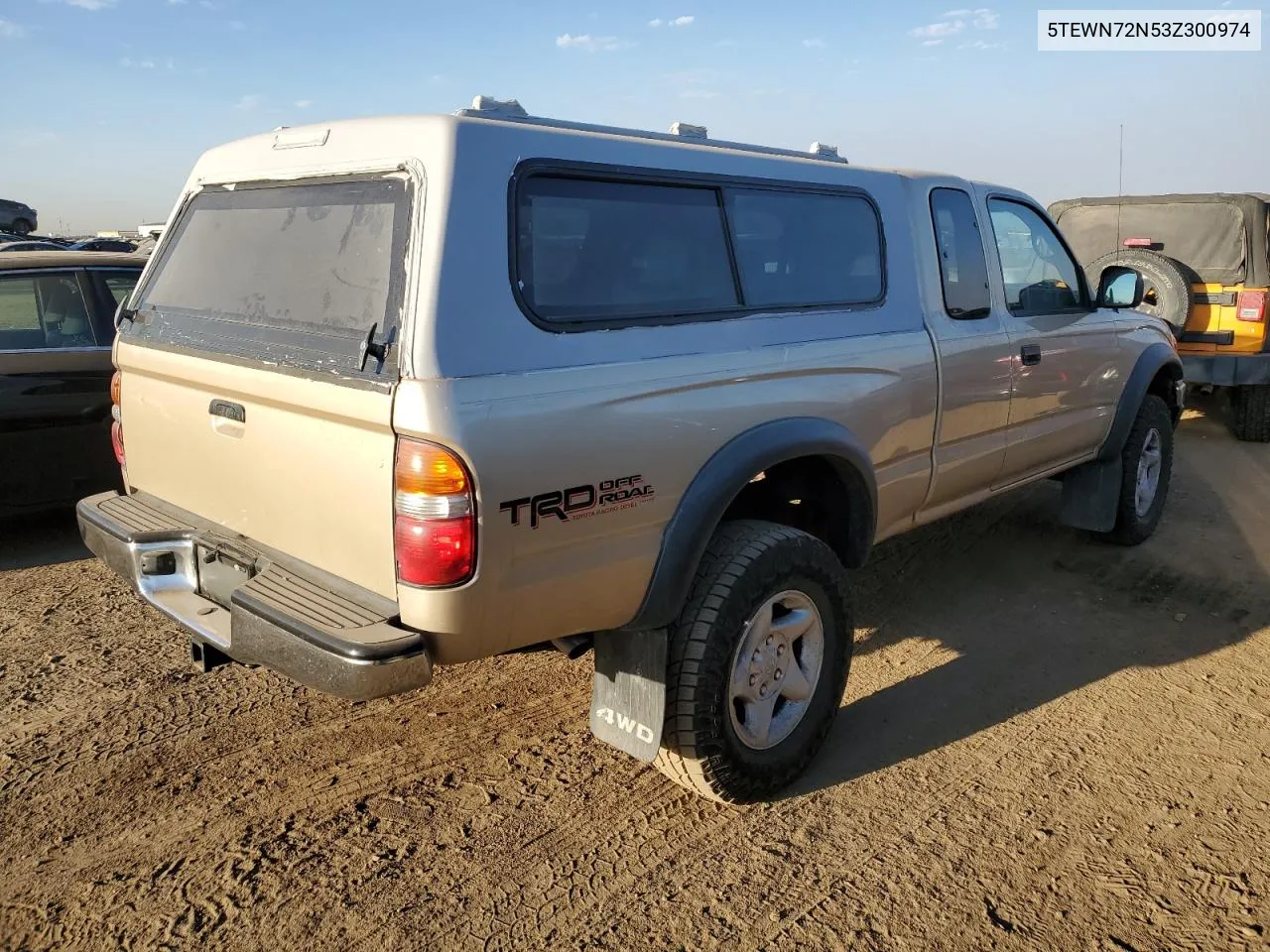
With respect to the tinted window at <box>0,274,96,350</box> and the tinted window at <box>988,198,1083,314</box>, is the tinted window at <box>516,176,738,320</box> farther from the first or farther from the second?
the tinted window at <box>0,274,96,350</box>

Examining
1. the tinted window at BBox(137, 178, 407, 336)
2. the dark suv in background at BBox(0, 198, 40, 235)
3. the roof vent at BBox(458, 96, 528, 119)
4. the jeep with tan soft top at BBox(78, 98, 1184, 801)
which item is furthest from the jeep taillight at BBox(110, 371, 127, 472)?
the dark suv in background at BBox(0, 198, 40, 235)

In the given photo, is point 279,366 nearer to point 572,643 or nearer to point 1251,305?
point 572,643

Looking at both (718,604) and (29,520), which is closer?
(718,604)

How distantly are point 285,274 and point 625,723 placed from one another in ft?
5.46

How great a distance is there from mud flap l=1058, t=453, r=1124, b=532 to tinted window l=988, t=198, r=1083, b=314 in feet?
3.58

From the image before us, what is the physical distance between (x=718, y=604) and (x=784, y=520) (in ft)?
2.81

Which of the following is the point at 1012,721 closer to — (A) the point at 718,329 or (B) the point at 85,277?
(A) the point at 718,329

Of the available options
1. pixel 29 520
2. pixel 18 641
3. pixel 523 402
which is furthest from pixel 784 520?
pixel 29 520

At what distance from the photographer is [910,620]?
15.1ft

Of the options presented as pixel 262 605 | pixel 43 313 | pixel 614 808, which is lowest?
pixel 614 808

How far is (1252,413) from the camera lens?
27.2ft

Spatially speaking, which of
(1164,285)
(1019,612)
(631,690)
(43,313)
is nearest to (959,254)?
(1019,612)

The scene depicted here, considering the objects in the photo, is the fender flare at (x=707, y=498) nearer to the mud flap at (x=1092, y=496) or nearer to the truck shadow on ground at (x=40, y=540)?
the mud flap at (x=1092, y=496)

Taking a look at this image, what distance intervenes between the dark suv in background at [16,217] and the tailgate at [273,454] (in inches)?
1073
